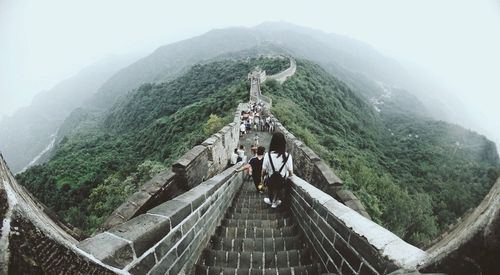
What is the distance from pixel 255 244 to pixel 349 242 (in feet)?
5.25

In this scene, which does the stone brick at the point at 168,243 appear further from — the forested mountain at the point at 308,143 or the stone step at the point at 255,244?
the forested mountain at the point at 308,143

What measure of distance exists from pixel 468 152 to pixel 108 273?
56.5 m

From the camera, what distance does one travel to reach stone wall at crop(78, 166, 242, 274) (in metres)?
1.73

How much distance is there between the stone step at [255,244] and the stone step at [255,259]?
274mm

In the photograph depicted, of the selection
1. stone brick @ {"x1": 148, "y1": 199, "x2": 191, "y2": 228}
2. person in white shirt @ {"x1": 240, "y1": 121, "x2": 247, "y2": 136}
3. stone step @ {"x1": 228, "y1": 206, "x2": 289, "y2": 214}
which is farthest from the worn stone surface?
person in white shirt @ {"x1": 240, "y1": 121, "x2": 247, "y2": 136}

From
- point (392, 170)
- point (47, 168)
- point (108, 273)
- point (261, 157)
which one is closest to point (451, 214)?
point (392, 170)

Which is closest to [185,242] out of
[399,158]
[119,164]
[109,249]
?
[109,249]

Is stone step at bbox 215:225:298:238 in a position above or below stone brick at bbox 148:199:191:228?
below

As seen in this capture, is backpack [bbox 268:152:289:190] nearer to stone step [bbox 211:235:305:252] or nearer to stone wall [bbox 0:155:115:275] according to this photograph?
stone step [bbox 211:235:305:252]

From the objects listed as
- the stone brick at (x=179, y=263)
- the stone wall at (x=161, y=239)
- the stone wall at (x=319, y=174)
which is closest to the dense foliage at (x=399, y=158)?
the stone wall at (x=319, y=174)

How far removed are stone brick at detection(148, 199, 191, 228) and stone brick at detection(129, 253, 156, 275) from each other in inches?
14.0

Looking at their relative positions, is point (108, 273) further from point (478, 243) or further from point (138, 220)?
point (478, 243)

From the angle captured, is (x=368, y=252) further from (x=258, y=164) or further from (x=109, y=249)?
(x=258, y=164)

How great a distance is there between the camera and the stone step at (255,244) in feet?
11.8
